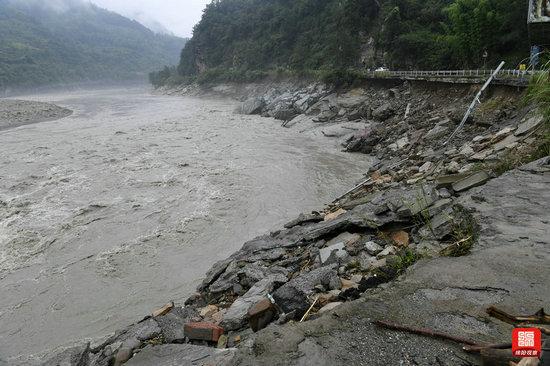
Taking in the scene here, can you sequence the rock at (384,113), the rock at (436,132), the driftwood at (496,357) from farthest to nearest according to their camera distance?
1. the rock at (384,113)
2. the rock at (436,132)
3. the driftwood at (496,357)

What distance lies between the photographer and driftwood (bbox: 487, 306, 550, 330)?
390cm

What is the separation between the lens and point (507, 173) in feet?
27.6

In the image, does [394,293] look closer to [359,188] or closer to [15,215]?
[359,188]

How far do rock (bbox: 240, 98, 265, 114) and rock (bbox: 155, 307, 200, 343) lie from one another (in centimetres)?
3794

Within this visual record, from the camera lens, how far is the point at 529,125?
38.0ft

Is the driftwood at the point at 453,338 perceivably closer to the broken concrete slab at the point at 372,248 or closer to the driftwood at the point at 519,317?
the driftwood at the point at 519,317

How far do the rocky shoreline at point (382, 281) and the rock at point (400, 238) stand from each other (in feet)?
0.10

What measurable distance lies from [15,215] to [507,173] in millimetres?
14982

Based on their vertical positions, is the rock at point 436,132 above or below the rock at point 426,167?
above

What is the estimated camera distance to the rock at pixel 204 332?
554cm

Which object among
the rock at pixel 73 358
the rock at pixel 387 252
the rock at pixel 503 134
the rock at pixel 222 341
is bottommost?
the rock at pixel 73 358

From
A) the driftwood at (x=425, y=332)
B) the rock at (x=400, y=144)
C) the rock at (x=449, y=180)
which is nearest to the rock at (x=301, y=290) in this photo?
the driftwood at (x=425, y=332)

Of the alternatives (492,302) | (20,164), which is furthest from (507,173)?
(20,164)

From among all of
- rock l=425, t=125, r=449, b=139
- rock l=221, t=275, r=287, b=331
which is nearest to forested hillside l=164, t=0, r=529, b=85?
rock l=425, t=125, r=449, b=139
